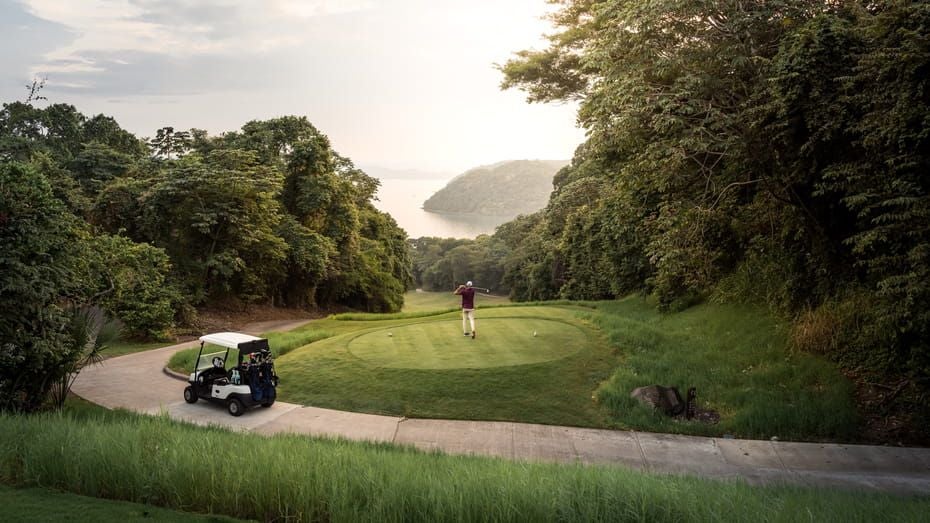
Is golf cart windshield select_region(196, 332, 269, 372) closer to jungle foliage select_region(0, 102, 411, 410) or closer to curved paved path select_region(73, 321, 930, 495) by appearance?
curved paved path select_region(73, 321, 930, 495)

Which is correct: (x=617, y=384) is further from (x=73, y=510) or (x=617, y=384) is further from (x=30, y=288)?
(x=30, y=288)

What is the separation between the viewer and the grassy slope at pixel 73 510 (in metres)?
4.42

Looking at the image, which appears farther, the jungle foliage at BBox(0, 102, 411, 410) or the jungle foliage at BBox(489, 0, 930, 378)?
the jungle foliage at BBox(0, 102, 411, 410)

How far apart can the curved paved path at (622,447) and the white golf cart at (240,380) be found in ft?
0.78

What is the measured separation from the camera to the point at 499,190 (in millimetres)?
127625

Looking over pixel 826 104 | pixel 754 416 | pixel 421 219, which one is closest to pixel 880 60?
pixel 826 104

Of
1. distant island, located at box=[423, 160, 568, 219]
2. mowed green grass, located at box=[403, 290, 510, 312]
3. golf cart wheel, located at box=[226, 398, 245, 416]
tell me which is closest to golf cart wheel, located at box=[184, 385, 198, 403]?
golf cart wheel, located at box=[226, 398, 245, 416]

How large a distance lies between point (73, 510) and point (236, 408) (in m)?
6.22

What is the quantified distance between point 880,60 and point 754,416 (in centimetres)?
596

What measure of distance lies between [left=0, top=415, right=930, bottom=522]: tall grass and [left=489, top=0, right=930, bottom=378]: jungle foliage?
13.5ft

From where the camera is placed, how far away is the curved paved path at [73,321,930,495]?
25.9 ft

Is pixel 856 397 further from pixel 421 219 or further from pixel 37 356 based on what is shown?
pixel 421 219

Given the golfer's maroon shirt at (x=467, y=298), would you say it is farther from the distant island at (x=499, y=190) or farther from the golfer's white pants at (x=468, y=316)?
the distant island at (x=499, y=190)

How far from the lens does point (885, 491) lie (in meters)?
7.10
